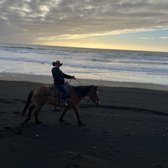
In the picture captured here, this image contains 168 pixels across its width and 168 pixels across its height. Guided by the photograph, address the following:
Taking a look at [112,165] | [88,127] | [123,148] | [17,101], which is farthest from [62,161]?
[17,101]

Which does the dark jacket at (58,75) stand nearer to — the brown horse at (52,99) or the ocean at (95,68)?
the brown horse at (52,99)

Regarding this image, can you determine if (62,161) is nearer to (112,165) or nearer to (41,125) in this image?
(112,165)

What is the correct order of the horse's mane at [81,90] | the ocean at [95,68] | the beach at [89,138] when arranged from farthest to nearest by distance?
the ocean at [95,68]
the horse's mane at [81,90]
the beach at [89,138]

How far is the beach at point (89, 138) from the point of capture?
8.23 meters

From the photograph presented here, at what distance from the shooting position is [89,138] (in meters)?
10.2

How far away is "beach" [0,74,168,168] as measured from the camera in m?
8.23

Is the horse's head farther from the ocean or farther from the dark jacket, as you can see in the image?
the ocean

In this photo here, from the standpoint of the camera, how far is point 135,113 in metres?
14.3

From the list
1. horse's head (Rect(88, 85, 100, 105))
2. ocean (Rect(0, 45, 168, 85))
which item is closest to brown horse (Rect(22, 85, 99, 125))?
horse's head (Rect(88, 85, 100, 105))

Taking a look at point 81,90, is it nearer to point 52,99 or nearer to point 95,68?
point 52,99

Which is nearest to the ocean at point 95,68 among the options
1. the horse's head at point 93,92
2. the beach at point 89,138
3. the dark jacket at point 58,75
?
the beach at point 89,138

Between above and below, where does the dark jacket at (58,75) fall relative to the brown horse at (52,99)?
above

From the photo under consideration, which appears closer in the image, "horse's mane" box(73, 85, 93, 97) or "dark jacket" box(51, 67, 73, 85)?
"dark jacket" box(51, 67, 73, 85)

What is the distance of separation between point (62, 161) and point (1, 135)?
2572 millimetres
